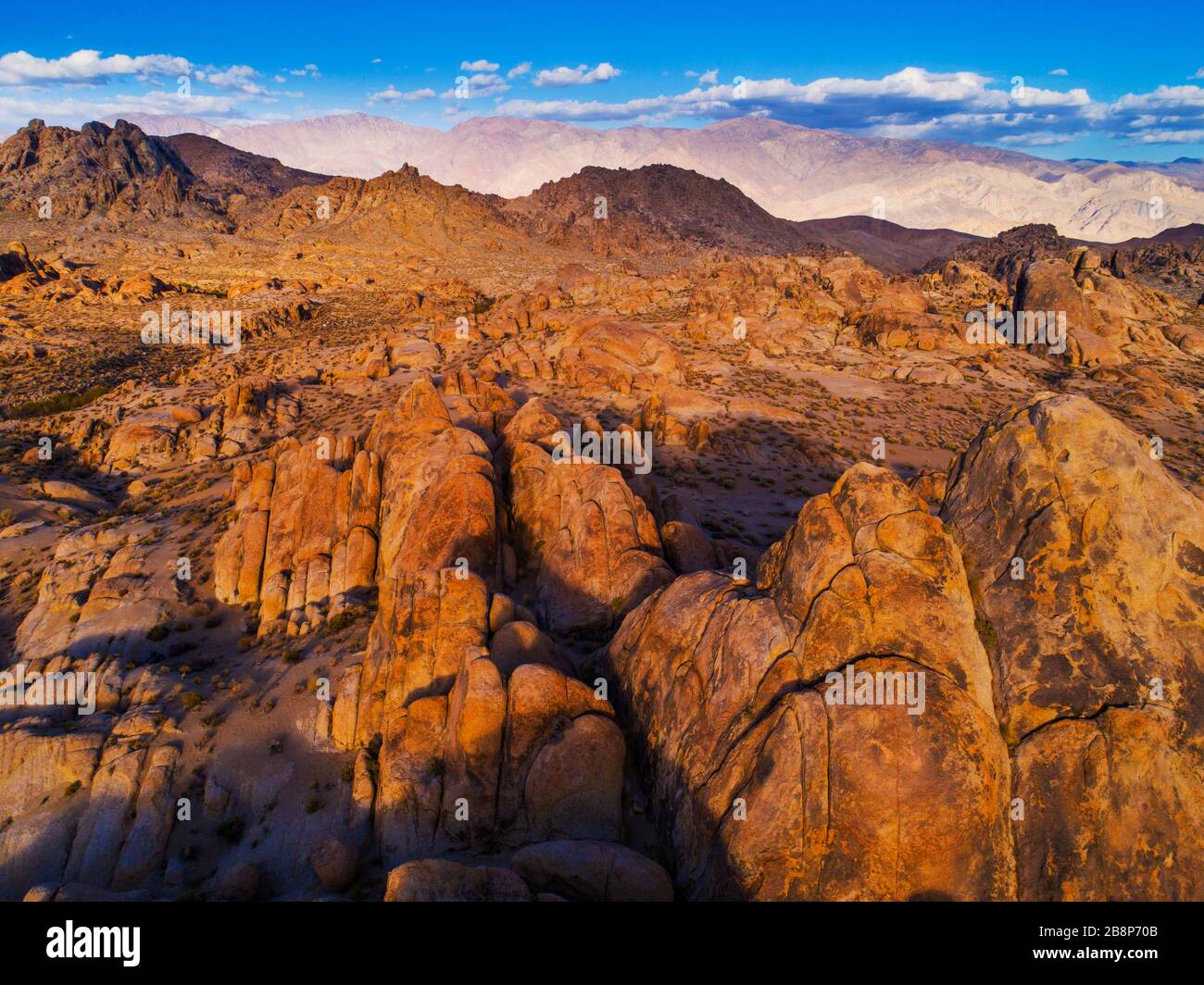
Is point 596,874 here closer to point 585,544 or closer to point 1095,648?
point 1095,648

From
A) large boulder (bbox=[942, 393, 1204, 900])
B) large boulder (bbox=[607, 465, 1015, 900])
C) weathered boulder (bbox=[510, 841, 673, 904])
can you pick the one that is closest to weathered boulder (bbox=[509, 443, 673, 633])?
large boulder (bbox=[607, 465, 1015, 900])

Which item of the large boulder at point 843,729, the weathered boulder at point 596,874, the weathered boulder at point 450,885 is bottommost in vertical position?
the weathered boulder at point 596,874

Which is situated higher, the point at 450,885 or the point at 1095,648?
the point at 1095,648

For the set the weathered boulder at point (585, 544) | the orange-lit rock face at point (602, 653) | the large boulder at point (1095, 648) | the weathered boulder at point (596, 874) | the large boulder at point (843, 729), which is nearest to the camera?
the large boulder at point (1095, 648)

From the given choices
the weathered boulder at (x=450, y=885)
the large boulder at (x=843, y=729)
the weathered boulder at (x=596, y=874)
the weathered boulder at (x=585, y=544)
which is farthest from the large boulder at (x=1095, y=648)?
the weathered boulder at (x=585, y=544)

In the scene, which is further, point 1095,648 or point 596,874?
point 596,874

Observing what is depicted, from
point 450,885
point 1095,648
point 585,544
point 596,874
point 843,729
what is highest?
point 1095,648

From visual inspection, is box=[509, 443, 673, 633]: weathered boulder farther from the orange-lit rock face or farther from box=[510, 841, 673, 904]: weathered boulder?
box=[510, 841, 673, 904]: weathered boulder

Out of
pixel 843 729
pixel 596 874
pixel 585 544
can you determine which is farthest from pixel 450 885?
pixel 585 544

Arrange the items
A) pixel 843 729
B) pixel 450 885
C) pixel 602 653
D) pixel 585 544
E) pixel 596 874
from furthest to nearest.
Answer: pixel 585 544 → pixel 602 653 → pixel 596 874 → pixel 843 729 → pixel 450 885

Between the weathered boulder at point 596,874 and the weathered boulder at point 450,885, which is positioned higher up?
the weathered boulder at point 450,885

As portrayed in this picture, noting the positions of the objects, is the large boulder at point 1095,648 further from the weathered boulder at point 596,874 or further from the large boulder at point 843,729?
the weathered boulder at point 596,874

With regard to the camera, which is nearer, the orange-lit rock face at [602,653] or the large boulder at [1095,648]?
the large boulder at [1095,648]

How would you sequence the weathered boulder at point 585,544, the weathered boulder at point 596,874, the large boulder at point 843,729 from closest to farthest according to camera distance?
the large boulder at point 843,729 → the weathered boulder at point 596,874 → the weathered boulder at point 585,544
